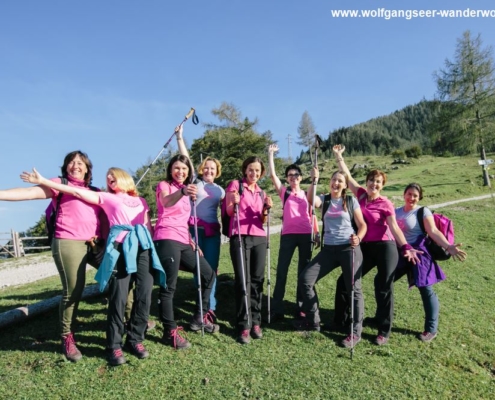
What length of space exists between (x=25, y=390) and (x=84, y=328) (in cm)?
151

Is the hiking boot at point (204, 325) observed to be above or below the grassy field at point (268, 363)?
above

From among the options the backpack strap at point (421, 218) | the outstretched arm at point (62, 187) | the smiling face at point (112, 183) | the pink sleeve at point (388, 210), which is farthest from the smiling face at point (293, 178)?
the outstretched arm at point (62, 187)

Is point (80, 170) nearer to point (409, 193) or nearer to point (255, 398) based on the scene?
point (255, 398)

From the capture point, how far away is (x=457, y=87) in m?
33.7

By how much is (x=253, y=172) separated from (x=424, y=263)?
3164 mm

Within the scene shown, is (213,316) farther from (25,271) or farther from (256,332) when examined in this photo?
(25,271)

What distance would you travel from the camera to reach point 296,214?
633cm

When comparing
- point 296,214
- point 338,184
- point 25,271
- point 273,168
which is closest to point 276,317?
point 296,214

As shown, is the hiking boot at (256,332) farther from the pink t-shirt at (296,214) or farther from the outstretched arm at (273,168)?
the outstretched arm at (273,168)

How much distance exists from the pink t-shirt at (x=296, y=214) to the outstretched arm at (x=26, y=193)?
3666 millimetres

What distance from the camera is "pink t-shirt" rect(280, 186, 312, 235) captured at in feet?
20.7

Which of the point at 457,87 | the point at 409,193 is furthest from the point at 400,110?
the point at 409,193

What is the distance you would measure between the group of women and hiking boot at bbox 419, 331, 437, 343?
3 centimetres

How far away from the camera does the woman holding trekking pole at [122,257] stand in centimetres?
459
